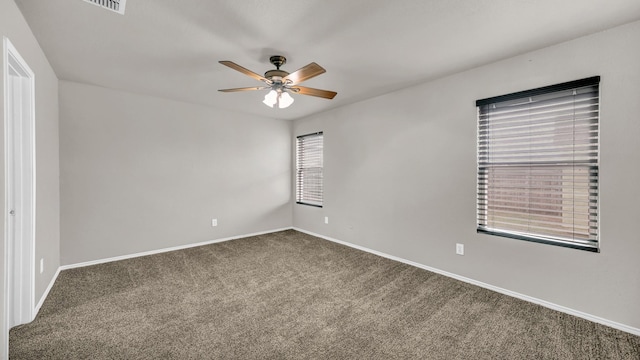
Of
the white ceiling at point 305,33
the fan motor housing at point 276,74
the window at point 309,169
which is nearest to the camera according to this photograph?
the white ceiling at point 305,33

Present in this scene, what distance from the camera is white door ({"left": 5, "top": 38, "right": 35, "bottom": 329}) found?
7.04 feet

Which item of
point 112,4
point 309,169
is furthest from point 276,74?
point 309,169

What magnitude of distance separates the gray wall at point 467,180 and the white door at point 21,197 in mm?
3694

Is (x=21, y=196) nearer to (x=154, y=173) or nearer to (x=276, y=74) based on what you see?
(x=154, y=173)

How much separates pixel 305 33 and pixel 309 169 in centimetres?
333

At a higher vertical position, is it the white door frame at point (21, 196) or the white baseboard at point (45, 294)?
the white door frame at point (21, 196)

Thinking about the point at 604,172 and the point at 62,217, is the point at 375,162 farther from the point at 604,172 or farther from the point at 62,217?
the point at 62,217

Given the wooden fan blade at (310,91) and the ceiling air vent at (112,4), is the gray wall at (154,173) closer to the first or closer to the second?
the ceiling air vent at (112,4)

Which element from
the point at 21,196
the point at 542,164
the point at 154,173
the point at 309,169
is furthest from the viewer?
the point at 309,169

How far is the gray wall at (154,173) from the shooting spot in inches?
138

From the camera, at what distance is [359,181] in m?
4.34

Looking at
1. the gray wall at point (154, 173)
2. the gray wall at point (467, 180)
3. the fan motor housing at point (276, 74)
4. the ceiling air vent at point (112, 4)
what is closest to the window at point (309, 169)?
the gray wall at point (467, 180)

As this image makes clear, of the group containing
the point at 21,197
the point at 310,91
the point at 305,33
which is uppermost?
the point at 305,33

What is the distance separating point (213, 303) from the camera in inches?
102
